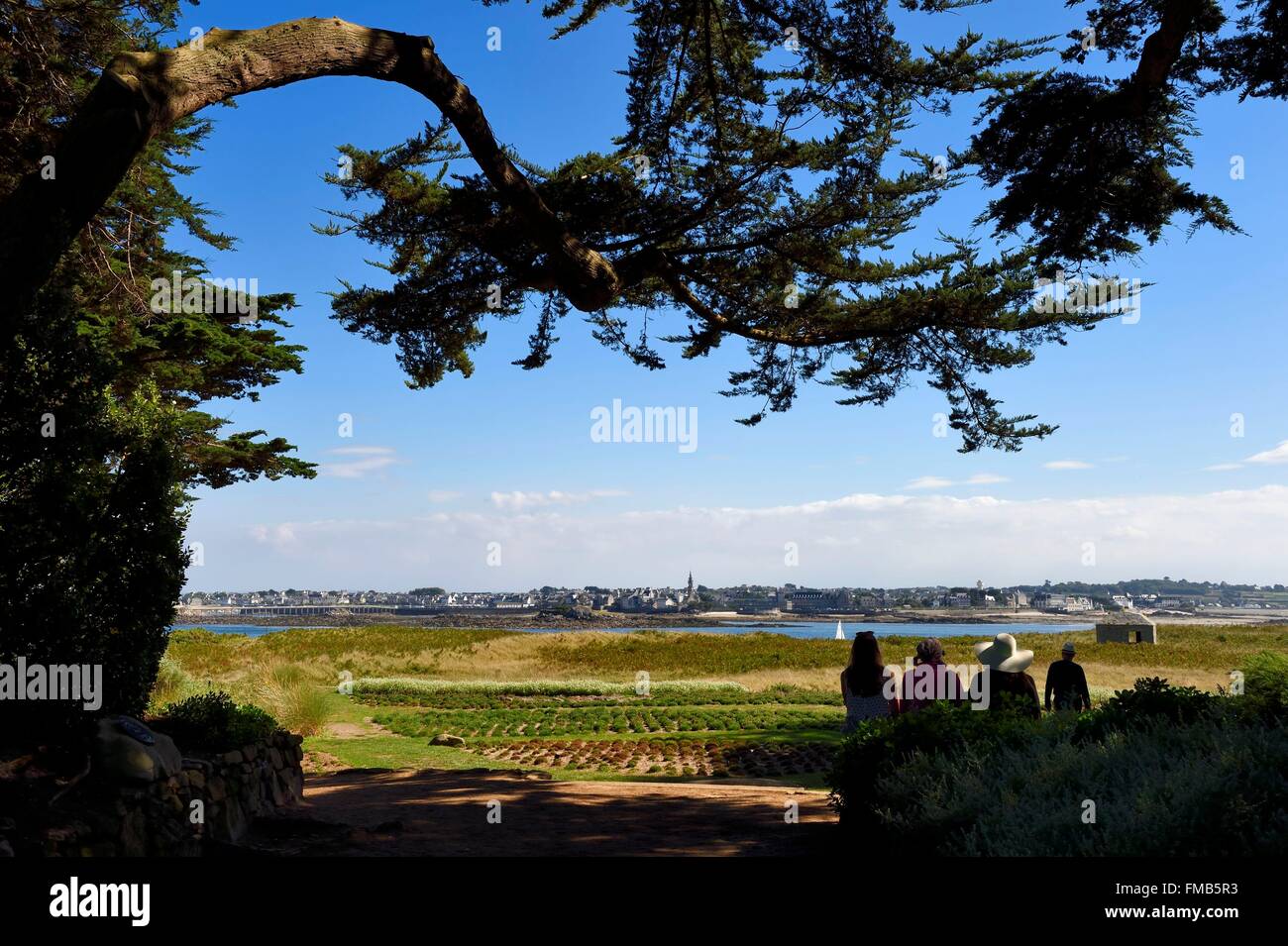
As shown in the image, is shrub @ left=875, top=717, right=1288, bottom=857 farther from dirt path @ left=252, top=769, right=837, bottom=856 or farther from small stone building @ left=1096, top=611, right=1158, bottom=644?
small stone building @ left=1096, top=611, right=1158, bottom=644

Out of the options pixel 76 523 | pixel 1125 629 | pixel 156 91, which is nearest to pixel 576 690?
pixel 76 523

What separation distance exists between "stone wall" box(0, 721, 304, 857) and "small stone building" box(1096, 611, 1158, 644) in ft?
147

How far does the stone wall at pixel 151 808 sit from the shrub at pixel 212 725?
10.4 inches

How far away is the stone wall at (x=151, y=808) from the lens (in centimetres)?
533

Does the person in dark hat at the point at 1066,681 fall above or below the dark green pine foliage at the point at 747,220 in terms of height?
below

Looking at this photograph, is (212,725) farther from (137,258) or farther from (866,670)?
(137,258)

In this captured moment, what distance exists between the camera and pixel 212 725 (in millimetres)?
8469

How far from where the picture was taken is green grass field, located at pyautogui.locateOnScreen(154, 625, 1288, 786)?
14.3m

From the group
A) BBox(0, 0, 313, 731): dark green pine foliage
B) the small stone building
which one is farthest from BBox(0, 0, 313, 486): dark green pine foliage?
the small stone building

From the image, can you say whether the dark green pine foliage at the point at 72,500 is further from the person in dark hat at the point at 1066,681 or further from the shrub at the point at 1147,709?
the person in dark hat at the point at 1066,681

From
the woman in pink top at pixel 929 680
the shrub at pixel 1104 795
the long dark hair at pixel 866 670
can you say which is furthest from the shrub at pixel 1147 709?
the long dark hair at pixel 866 670

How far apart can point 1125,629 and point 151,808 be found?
48.2m

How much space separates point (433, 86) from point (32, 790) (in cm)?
663
